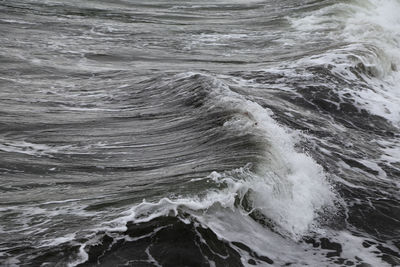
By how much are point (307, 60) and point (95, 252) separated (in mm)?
8422

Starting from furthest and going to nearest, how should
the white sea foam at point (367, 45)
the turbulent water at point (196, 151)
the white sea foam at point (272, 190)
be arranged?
1. the white sea foam at point (367, 45)
2. the white sea foam at point (272, 190)
3. the turbulent water at point (196, 151)

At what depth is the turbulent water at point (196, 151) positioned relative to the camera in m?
4.87

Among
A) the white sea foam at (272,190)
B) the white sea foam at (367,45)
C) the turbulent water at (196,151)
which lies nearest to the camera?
the turbulent water at (196,151)

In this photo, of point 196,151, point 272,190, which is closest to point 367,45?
point 196,151

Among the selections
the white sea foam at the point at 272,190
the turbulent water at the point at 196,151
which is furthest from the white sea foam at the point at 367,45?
the white sea foam at the point at 272,190

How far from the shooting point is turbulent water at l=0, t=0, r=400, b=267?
4.87 metres

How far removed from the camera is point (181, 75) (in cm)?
1034

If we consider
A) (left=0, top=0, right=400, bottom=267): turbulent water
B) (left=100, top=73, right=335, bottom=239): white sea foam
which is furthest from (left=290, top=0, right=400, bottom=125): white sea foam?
(left=100, top=73, right=335, bottom=239): white sea foam

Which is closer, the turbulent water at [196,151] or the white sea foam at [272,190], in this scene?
the turbulent water at [196,151]

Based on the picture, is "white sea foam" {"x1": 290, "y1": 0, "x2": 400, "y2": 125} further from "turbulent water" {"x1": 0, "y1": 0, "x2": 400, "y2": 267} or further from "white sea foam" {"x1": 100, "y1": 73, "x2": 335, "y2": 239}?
"white sea foam" {"x1": 100, "y1": 73, "x2": 335, "y2": 239}

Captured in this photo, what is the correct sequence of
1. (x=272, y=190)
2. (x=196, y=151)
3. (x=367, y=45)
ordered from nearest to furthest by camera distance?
(x=272, y=190) → (x=196, y=151) → (x=367, y=45)

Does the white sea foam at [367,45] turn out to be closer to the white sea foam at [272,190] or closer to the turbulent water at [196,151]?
the turbulent water at [196,151]

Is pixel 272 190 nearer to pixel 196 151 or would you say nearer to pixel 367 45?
pixel 196 151

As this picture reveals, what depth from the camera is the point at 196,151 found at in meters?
6.81
